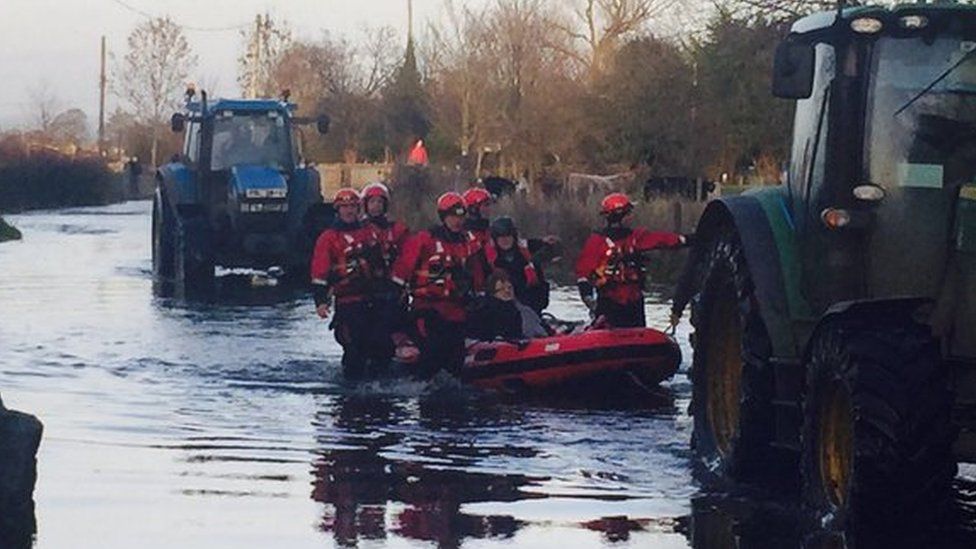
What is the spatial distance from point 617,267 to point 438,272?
1328mm

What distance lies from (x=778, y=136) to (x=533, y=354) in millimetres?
22190

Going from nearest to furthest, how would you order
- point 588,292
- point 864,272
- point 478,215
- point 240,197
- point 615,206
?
point 864,272, point 615,206, point 588,292, point 478,215, point 240,197

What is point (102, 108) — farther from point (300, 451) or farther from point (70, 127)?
point (300, 451)

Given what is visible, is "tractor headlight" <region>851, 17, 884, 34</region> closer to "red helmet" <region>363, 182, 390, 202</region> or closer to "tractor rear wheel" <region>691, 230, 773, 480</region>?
"tractor rear wheel" <region>691, 230, 773, 480</region>

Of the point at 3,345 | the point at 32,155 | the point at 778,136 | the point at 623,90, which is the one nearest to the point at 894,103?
the point at 3,345

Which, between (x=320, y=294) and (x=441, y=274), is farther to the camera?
(x=320, y=294)

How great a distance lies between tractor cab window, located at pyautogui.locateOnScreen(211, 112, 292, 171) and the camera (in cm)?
3130

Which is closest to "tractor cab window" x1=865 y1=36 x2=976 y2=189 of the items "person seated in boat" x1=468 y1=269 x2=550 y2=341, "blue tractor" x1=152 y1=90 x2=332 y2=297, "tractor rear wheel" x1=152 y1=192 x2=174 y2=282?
"person seated in boat" x1=468 y1=269 x2=550 y2=341

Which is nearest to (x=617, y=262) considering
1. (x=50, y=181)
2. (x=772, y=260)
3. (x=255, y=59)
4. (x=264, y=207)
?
(x=772, y=260)

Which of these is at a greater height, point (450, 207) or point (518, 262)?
point (450, 207)

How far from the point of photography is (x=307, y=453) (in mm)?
13500

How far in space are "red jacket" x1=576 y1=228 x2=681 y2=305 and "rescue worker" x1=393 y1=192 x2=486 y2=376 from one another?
3.08 ft

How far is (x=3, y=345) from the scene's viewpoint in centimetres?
2108

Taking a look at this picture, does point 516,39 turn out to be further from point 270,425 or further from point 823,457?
point 823,457
